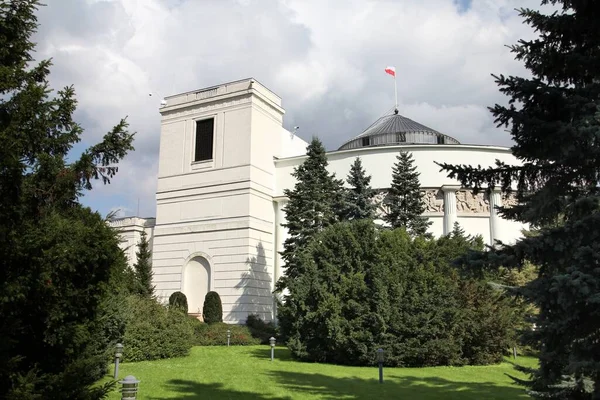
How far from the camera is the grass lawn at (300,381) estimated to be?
1348cm

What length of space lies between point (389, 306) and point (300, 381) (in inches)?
230

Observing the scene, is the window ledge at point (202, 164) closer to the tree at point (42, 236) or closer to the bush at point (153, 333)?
the bush at point (153, 333)

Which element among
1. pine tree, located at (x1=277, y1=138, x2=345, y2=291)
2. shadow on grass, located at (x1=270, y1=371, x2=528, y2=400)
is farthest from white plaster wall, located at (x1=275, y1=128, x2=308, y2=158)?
shadow on grass, located at (x1=270, y1=371, x2=528, y2=400)

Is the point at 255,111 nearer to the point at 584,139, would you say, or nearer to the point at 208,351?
the point at 208,351

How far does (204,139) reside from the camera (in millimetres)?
42219

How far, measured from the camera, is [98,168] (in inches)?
295

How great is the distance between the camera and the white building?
122ft

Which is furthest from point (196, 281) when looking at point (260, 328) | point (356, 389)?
point (356, 389)

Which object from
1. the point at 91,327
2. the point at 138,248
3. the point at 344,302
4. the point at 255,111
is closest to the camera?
the point at 91,327

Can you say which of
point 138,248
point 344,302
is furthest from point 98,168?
point 138,248

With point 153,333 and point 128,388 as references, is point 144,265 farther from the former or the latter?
point 128,388

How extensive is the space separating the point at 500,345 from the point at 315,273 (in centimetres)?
796

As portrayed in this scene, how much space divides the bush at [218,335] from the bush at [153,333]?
6.37 metres

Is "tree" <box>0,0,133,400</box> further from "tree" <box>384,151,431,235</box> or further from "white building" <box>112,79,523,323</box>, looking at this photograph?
"white building" <box>112,79,523,323</box>
